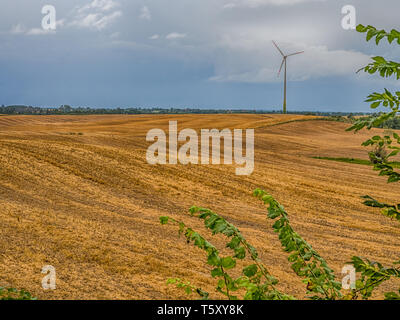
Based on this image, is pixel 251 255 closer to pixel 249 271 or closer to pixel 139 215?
pixel 249 271

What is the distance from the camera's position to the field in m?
11.2

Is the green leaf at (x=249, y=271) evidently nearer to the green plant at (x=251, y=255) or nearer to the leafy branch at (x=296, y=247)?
the green plant at (x=251, y=255)

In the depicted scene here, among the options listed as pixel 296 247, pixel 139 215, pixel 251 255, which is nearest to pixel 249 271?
pixel 251 255

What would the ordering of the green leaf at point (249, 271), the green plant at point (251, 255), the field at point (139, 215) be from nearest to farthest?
1. the green plant at point (251, 255)
2. the green leaf at point (249, 271)
3. the field at point (139, 215)

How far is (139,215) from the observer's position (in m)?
17.9

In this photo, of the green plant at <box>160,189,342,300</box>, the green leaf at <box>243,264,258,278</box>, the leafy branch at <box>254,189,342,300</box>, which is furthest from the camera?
the leafy branch at <box>254,189,342,300</box>

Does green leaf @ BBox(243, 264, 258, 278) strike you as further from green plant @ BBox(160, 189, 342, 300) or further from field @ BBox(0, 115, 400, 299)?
field @ BBox(0, 115, 400, 299)

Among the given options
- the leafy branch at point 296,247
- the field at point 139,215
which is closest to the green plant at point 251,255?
the leafy branch at point 296,247

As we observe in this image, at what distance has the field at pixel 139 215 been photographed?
11.2m

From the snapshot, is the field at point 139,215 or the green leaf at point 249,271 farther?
the field at point 139,215

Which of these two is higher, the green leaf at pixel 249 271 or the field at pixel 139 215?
the green leaf at pixel 249 271

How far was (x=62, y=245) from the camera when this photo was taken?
12.6 metres

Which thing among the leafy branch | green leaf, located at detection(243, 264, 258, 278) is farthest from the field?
green leaf, located at detection(243, 264, 258, 278)
